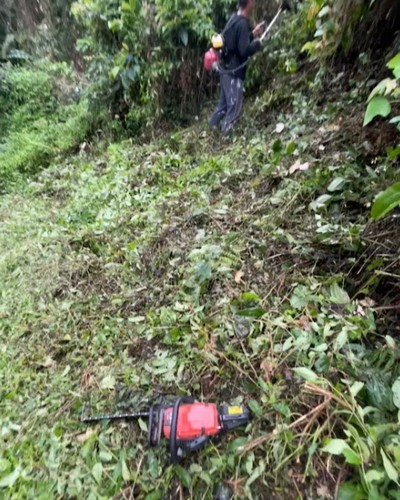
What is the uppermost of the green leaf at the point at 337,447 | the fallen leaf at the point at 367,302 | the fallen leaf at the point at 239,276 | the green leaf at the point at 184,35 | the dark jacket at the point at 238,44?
the green leaf at the point at 184,35

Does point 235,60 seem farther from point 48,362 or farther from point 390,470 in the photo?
point 390,470

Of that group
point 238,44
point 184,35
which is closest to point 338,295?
point 238,44

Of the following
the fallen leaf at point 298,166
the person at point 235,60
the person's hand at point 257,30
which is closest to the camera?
the fallen leaf at point 298,166

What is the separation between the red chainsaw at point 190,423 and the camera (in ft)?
5.39

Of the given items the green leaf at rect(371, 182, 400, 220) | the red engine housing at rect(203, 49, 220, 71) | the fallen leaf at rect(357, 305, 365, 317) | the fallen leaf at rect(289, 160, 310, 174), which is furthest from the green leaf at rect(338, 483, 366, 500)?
the red engine housing at rect(203, 49, 220, 71)

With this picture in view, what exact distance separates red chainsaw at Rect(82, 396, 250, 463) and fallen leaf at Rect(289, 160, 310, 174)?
181cm

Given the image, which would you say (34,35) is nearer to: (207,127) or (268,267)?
(207,127)

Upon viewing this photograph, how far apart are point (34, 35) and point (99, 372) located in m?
9.88

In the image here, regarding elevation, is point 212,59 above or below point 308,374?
above

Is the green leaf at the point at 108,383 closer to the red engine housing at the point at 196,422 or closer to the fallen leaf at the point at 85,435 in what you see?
the fallen leaf at the point at 85,435

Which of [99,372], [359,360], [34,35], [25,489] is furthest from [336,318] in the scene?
[34,35]

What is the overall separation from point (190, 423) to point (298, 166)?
200cm

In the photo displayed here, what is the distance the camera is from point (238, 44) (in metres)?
4.17

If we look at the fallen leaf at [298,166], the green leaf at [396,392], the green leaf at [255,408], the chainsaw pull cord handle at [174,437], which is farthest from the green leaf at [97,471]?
the fallen leaf at [298,166]
